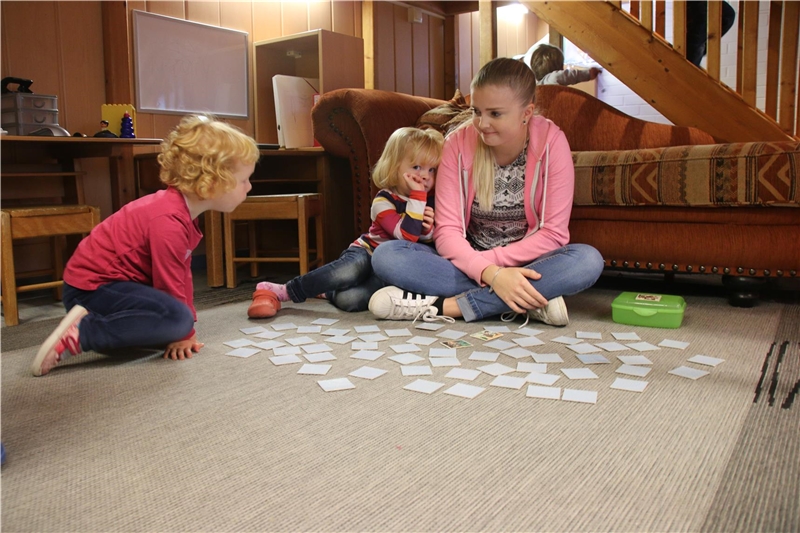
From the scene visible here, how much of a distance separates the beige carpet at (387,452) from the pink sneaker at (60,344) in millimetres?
46

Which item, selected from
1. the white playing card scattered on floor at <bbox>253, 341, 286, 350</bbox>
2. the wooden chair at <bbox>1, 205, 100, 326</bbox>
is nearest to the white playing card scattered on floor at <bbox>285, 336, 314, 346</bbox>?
the white playing card scattered on floor at <bbox>253, 341, 286, 350</bbox>

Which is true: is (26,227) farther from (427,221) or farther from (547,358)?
(547,358)

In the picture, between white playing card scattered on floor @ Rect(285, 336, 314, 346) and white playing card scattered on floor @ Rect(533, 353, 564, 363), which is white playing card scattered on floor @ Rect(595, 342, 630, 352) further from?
white playing card scattered on floor @ Rect(285, 336, 314, 346)

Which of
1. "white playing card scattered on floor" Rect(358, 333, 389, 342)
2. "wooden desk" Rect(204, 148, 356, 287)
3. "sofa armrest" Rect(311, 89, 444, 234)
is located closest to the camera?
"white playing card scattered on floor" Rect(358, 333, 389, 342)

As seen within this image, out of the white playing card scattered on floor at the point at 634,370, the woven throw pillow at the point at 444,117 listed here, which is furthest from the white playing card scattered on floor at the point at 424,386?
the woven throw pillow at the point at 444,117

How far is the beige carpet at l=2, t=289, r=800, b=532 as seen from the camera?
93cm

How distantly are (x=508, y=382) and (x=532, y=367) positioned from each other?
5.5 inches

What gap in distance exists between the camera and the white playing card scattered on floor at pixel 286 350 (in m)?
1.78

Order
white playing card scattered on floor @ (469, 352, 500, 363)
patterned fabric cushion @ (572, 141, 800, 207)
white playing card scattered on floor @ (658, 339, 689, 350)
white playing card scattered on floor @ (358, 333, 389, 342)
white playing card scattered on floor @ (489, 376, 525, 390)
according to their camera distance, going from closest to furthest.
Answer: white playing card scattered on floor @ (489, 376, 525, 390) < white playing card scattered on floor @ (469, 352, 500, 363) < white playing card scattered on floor @ (658, 339, 689, 350) < white playing card scattered on floor @ (358, 333, 389, 342) < patterned fabric cushion @ (572, 141, 800, 207)

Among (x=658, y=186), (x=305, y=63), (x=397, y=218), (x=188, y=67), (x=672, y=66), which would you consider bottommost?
(x=397, y=218)

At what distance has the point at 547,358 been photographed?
5.53ft

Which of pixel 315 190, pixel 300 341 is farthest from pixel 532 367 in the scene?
pixel 315 190

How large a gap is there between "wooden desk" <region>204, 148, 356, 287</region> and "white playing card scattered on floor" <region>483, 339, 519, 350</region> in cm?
155

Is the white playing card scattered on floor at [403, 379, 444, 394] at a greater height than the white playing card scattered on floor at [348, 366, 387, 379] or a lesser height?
lesser
